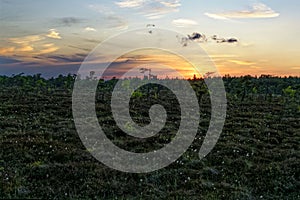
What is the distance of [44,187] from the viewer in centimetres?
1412

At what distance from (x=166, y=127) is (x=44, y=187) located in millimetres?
18726

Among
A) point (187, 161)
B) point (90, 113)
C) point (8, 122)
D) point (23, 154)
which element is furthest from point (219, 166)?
point (90, 113)

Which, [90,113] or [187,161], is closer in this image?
[187,161]

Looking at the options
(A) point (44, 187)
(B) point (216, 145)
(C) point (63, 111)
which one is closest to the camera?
(A) point (44, 187)

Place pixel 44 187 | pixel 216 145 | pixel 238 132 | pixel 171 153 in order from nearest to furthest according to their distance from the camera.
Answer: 1. pixel 44 187
2. pixel 171 153
3. pixel 216 145
4. pixel 238 132

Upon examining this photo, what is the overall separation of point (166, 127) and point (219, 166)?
12.3 m

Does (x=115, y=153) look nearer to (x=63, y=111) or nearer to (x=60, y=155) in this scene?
(x=60, y=155)

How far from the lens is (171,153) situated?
2214 centimetres

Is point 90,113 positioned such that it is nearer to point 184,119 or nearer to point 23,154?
point 184,119

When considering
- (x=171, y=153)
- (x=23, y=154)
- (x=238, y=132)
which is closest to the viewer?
(x=23, y=154)

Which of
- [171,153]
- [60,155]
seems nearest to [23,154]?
[60,155]

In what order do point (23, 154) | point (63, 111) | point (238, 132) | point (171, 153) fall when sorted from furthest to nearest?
point (63, 111) → point (238, 132) → point (171, 153) → point (23, 154)

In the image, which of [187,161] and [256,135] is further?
[256,135]

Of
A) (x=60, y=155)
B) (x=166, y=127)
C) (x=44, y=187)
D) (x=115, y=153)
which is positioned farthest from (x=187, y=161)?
(x=166, y=127)
